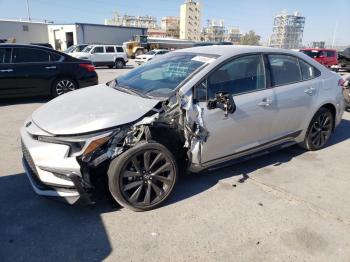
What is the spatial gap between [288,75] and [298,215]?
1.96 metres

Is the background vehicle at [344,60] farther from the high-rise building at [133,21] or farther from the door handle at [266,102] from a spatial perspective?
the high-rise building at [133,21]

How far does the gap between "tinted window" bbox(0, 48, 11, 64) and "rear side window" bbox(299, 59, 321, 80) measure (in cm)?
664

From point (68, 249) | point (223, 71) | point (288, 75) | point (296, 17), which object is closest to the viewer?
point (68, 249)

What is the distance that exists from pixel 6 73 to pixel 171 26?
398 ft

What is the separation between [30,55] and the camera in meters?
7.87

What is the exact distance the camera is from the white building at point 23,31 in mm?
47578

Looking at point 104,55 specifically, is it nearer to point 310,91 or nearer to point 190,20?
point 310,91

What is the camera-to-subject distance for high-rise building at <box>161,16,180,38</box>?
110125 mm

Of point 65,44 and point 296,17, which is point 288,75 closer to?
point 65,44

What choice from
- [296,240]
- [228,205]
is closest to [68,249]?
[228,205]

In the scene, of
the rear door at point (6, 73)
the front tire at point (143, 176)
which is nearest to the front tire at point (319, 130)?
the front tire at point (143, 176)

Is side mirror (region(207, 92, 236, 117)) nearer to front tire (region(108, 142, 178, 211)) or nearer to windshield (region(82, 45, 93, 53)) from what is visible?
front tire (region(108, 142, 178, 211))

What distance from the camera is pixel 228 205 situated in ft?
11.0

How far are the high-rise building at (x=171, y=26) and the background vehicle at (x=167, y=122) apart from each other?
109m
